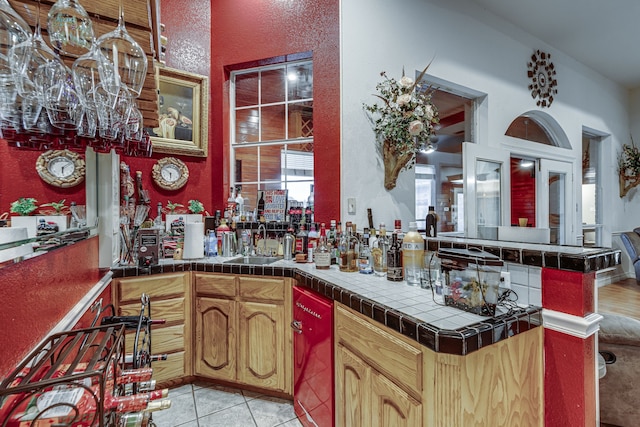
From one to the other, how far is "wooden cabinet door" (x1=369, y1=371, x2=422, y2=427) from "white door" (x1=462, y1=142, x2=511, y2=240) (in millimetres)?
2235

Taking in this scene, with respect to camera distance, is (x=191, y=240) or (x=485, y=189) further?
(x=485, y=189)

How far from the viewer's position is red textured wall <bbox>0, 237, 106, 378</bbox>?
0.91 metres

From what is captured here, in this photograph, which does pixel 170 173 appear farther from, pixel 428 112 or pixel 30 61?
pixel 428 112

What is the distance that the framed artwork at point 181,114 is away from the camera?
2.77 m

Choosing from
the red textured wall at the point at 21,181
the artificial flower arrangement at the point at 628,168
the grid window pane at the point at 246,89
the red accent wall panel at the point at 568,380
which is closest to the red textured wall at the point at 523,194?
the artificial flower arrangement at the point at 628,168

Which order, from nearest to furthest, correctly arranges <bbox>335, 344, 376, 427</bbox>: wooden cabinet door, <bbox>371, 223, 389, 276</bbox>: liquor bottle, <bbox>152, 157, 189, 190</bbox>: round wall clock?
1. <bbox>335, 344, 376, 427</bbox>: wooden cabinet door
2. <bbox>371, 223, 389, 276</bbox>: liquor bottle
3. <bbox>152, 157, 189, 190</bbox>: round wall clock

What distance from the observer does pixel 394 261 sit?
5.59 feet

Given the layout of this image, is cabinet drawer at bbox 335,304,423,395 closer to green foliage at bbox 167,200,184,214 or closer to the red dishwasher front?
the red dishwasher front

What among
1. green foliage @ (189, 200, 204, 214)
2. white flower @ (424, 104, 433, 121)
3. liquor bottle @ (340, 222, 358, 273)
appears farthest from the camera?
green foliage @ (189, 200, 204, 214)

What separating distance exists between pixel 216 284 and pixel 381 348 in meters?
1.43

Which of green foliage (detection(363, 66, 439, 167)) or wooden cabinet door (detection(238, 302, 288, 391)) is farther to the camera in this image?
green foliage (detection(363, 66, 439, 167))

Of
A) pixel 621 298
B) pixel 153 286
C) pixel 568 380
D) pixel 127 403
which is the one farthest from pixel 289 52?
pixel 621 298

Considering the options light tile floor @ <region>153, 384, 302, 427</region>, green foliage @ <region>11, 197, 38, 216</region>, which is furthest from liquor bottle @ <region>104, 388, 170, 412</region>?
green foliage @ <region>11, 197, 38, 216</region>

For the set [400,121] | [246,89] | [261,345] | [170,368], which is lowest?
[170,368]
